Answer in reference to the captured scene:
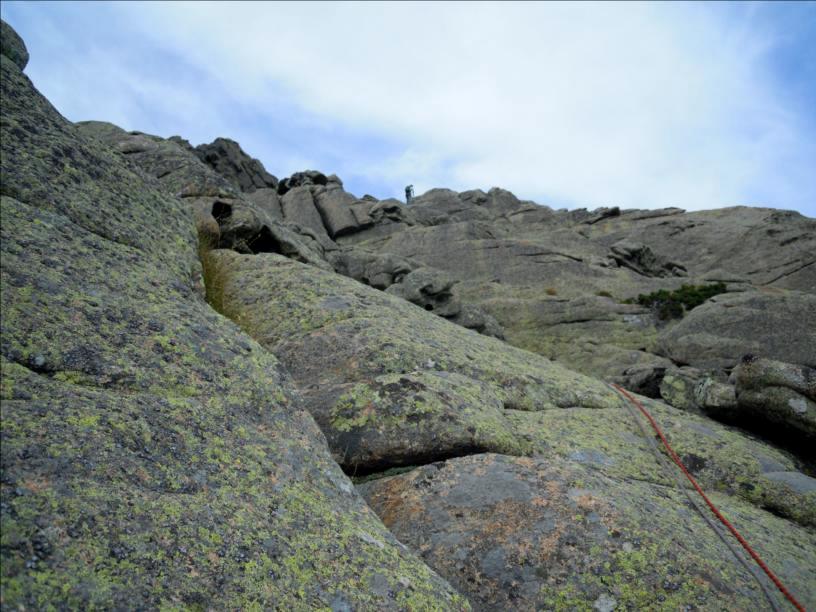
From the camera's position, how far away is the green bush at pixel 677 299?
1645 inches

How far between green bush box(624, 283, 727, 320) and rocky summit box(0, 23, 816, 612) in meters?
27.0

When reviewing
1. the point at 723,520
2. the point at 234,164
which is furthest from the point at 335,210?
the point at 723,520

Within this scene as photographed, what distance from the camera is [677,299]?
142 ft

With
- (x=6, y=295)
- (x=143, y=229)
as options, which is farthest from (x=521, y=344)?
(x=6, y=295)

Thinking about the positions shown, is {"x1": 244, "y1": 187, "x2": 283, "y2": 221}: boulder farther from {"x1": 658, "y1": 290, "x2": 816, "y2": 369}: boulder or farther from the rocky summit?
the rocky summit

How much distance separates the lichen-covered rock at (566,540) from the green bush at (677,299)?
35.0 m

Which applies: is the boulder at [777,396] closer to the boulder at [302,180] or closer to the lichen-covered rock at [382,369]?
the lichen-covered rock at [382,369]

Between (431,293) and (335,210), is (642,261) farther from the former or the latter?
(335,210)

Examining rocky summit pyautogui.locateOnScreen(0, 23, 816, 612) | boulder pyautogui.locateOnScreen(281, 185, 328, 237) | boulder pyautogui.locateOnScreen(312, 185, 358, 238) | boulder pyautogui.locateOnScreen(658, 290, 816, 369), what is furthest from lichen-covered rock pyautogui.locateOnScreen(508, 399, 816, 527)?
boulder pyautogui.locateOnScreen(281, 185, 328, 237)

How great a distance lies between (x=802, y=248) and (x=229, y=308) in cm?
5943

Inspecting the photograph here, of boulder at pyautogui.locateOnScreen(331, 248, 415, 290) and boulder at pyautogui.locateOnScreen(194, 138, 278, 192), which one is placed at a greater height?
boulder at pyautogui.locateOnScreen(194, 138, 278, 192)

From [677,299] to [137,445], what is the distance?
44369 mm

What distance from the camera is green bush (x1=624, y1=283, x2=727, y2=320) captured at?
41781 millimetres

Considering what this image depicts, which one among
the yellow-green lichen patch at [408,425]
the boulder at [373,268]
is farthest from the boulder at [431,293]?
the yellow-green lichen patch at [408,425]
